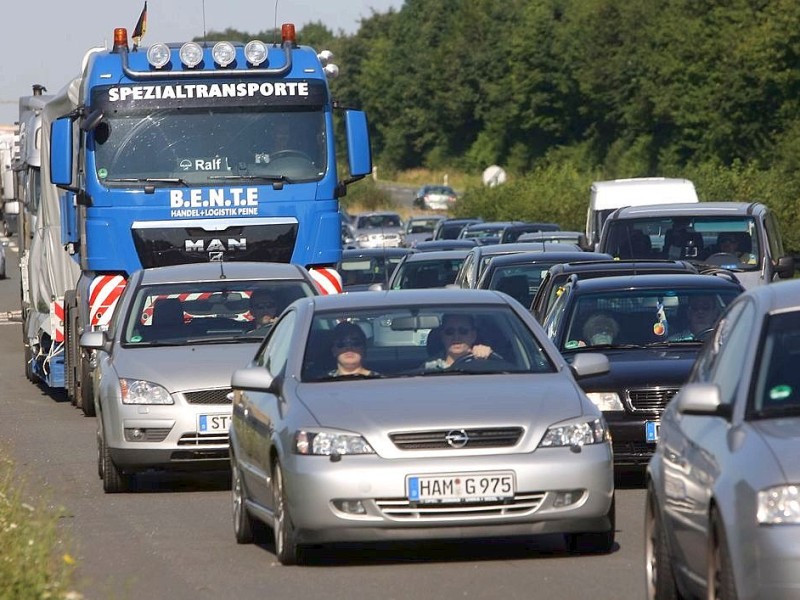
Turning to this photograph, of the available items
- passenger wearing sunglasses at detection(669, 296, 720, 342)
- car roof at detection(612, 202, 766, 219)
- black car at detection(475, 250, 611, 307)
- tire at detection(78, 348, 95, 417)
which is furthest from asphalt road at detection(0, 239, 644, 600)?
car roof at detection(612, 202, 766, 219)

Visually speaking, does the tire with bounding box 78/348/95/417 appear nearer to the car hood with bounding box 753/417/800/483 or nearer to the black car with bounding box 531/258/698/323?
the black car with bounding box 531/258/698/323

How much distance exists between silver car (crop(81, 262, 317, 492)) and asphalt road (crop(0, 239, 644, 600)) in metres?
0.32

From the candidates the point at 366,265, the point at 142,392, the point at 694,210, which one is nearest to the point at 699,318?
the point at 142,392

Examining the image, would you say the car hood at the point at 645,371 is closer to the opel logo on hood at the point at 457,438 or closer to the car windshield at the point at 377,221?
the opel logo on hood at the point at 457,438

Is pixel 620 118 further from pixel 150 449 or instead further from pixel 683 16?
pixel 150 449

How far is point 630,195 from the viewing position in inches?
1463

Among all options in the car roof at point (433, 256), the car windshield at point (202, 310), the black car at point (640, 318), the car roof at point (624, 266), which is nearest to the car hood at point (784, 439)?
the black car at point (640, 318)

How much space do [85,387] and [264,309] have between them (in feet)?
22.2

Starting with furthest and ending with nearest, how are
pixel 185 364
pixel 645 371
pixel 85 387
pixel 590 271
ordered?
pixel 85 387 < pixel 590 271 < pixel 185 364 < pixel 645 371

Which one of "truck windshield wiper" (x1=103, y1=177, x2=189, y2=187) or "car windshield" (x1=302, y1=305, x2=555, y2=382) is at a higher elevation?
"car windshield" (x1=302, y1=305, x2=555, y2=382)

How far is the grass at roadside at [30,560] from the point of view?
27.7 ft

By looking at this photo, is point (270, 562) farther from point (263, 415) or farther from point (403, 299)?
point (403, 299)

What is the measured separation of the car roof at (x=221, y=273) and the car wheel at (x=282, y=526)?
5548mm

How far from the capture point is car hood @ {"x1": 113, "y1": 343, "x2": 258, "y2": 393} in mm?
14664
